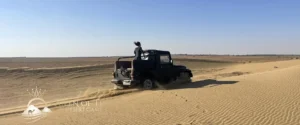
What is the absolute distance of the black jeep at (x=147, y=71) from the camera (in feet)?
47.3

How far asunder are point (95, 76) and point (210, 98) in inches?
669

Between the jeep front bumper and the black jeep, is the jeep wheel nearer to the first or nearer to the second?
the black jeep

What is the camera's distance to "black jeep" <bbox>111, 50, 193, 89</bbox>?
14.4 meters

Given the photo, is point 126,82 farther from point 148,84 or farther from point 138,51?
point 138,51

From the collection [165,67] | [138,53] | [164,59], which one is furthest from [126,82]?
[164,59]

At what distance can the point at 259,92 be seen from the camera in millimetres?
12133

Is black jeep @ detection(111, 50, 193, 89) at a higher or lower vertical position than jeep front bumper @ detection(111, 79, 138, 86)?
higher

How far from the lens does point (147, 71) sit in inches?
581

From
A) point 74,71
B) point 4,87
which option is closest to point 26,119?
point 4,87

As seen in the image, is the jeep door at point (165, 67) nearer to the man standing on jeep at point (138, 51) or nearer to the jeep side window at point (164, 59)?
the jeep side window at point (164, 59)

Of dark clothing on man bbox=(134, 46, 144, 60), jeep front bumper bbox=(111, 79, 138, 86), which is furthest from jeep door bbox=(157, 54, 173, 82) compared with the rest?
jeep front bumper bbox=(111, 79, 138, 86)

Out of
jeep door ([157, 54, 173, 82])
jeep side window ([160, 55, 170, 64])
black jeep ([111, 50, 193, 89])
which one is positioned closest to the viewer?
black jeep ([111, 50, 193, 89])

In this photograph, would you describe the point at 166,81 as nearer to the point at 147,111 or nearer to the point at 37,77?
the point at 147,111

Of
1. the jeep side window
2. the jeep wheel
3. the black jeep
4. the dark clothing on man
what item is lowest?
the jeep wheel
